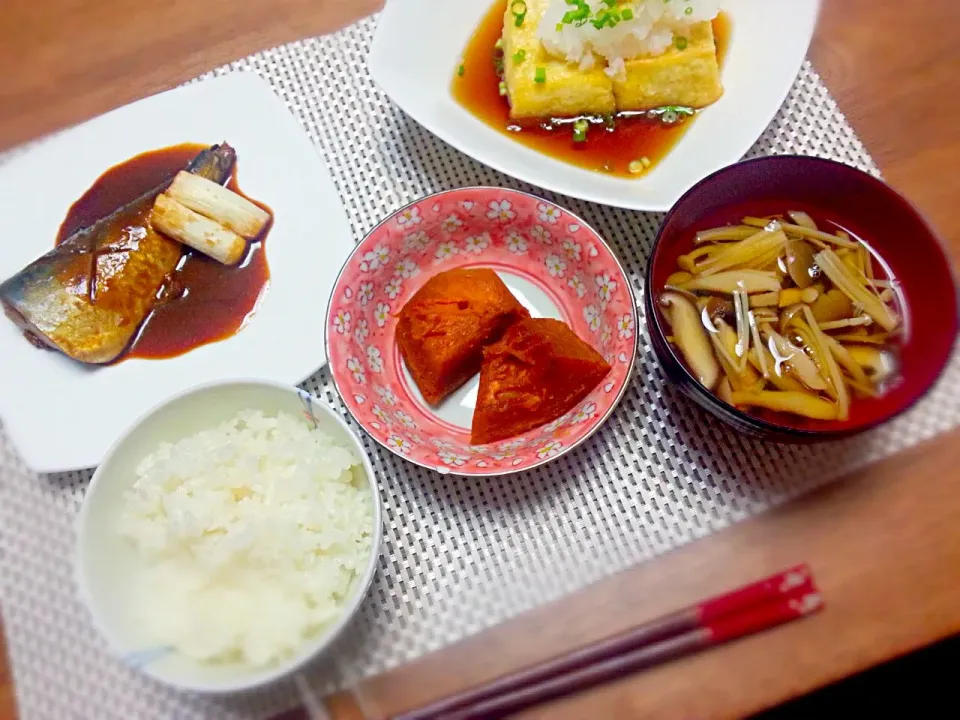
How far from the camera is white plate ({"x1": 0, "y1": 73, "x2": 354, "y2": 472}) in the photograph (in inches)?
49.3

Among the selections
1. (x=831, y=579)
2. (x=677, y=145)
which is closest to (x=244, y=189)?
(x=677, y=145)

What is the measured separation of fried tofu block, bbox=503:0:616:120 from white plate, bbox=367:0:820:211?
98 millimetres

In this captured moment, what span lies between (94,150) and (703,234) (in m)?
1.24

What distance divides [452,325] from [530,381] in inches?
6.6

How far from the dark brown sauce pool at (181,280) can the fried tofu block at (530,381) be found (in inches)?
19.7

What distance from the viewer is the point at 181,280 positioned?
1.39 meters

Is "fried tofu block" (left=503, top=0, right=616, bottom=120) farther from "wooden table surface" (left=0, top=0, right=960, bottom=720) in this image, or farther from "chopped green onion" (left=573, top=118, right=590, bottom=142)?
"wooden table surface" (left=0, top=0, right=960, bottom=720)

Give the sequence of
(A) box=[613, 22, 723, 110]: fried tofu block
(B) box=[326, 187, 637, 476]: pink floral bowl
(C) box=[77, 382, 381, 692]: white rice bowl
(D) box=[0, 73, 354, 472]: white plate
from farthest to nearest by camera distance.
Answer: (A) box=[613, 22, 723, 110]: fried tofu block < (D) box=[0, 73, 354, 472]: white plate < (B) box=[326, 187, 637, 476]: pink floral bowl < (C) box=[77, 382, 381, 692]: white rice bowl

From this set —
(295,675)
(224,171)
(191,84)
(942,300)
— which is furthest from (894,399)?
(191,84)

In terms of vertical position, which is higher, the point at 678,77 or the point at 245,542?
the point at 678,77

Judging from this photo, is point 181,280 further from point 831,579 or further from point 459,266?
point 831,579

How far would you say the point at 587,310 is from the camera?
130cm

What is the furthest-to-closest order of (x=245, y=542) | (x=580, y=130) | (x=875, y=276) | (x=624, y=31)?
(x=580, y=130), (x=624, y=31), (x=875, y=276), (x=245, y=542)

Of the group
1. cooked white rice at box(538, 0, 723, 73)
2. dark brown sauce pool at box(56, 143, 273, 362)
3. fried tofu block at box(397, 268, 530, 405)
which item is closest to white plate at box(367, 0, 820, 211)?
cooked white rice at box(538, 0, 723, 73)
